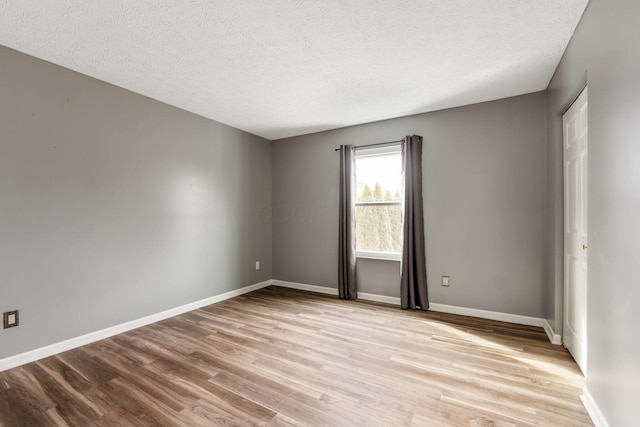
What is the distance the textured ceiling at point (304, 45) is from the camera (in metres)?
1.84

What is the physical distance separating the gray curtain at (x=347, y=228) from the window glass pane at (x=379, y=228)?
0.16 metres

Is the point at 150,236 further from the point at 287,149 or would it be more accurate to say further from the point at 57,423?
the point at 287,149

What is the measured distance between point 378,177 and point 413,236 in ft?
3.29

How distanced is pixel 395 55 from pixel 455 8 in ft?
1.93

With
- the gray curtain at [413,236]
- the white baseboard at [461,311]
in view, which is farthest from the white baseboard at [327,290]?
the gray curtain at [413,236]

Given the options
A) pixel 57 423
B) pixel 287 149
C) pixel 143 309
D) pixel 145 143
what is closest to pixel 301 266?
pixel 287 149

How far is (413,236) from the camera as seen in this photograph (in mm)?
3635

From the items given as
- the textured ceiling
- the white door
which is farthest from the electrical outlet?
the white door

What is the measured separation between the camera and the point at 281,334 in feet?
9.43

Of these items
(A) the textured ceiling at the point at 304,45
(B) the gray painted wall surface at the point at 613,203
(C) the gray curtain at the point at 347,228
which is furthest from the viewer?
(C) the gray curtain at the point at 347,228

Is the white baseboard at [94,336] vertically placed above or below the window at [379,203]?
below

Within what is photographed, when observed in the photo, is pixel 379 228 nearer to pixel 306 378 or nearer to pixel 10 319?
pixel 306 378

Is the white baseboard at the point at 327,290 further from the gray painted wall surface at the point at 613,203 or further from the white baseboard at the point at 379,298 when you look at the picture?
the gray painted wall surface at the point at 613,203

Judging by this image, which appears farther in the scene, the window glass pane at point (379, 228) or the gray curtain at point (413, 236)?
the window glass pane at point (379, 228)
